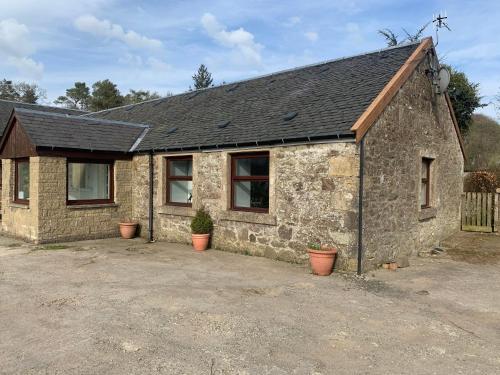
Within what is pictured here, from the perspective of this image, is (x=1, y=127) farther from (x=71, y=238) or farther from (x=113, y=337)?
(x=113, y=337)

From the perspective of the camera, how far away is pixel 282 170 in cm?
925

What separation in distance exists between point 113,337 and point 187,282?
2661 millimetres

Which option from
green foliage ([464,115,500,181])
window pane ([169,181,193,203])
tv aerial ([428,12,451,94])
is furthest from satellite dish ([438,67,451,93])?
green foliage ([464,115,500,181])

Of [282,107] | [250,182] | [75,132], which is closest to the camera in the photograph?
[250,182]

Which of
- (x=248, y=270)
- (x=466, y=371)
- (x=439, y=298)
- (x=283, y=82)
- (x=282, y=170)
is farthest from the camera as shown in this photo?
(x=283, y=82)

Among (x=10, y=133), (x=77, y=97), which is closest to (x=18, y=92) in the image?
(x=77, y=97)

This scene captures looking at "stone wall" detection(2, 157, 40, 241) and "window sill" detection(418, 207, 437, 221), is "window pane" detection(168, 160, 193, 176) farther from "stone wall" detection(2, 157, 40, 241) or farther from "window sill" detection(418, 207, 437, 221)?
"window sill" detection(418, 207, 437, 221)

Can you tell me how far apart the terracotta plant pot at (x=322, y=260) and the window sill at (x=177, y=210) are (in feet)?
14.7

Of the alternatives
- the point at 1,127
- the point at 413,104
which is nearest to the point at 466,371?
the point at 413,104

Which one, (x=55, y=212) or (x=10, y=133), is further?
(x=10, y=133)

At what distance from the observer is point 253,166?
406 inches

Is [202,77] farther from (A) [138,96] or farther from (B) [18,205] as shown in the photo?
(B) [18,205]

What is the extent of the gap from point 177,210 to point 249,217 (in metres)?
2.93

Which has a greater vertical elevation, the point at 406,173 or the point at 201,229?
the point at 406,173
